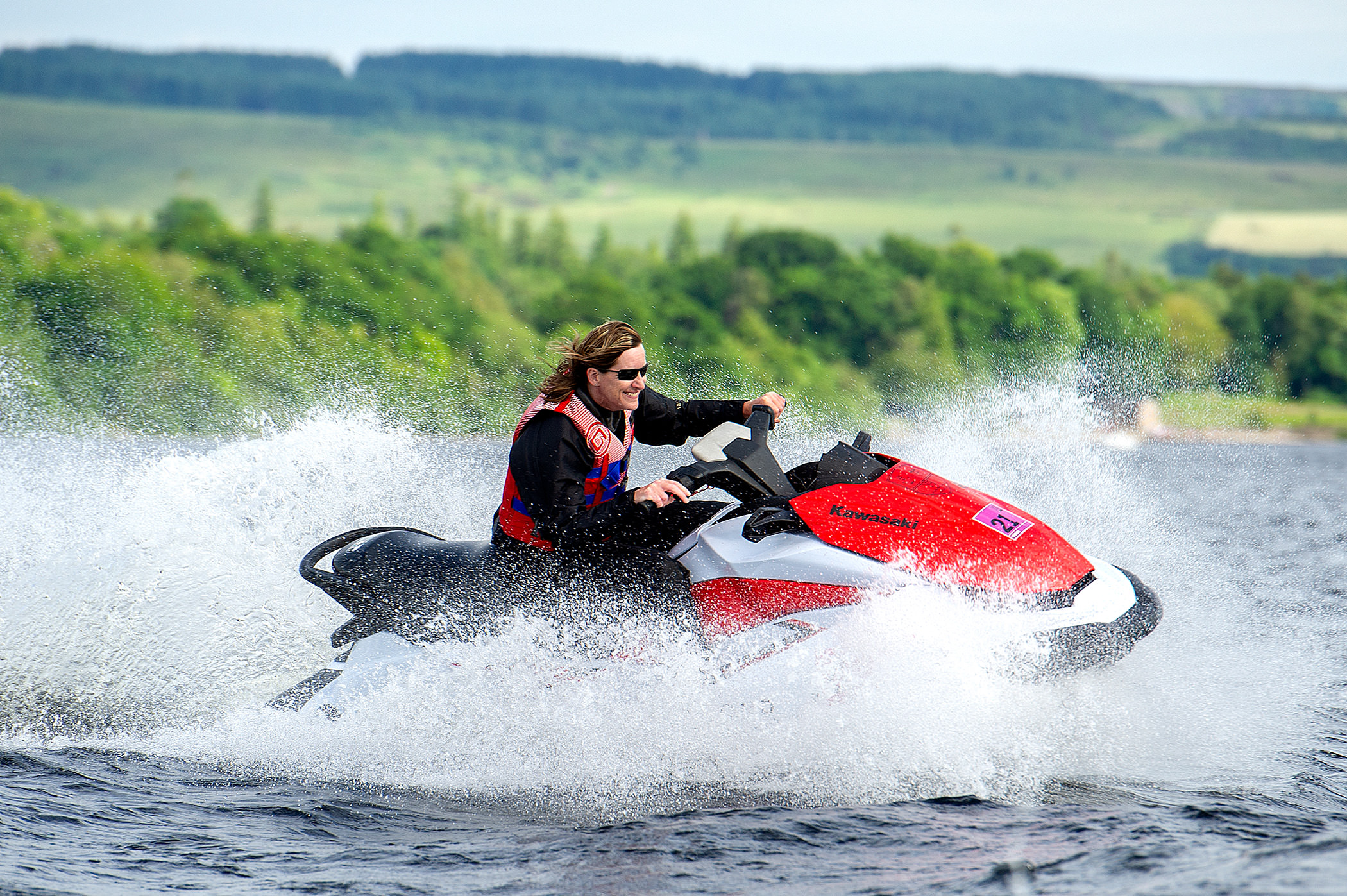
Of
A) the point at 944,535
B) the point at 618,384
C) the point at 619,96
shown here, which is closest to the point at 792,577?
the point at 944,535

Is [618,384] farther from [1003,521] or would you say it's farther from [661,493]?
[1003,521]

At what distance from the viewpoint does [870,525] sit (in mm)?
4051

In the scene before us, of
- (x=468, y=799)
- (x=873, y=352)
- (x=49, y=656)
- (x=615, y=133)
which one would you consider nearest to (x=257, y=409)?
(x=49, y=656)

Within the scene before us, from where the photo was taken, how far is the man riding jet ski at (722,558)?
3.94 m

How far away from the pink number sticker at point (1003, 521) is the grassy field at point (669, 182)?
88.8 metres

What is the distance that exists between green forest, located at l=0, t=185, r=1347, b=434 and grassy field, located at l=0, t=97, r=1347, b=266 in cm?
2728

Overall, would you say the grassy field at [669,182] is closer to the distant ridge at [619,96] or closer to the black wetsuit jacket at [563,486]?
the distant ridge at [619,96]

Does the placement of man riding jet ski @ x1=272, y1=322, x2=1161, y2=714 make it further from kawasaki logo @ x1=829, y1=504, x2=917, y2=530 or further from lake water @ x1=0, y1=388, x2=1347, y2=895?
lake water @ x1=0, y1=388, x2=1347, y2=895

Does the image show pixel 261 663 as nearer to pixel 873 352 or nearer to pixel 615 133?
pixel 873 352

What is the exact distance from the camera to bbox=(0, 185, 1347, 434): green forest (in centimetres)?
2336

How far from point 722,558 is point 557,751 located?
0.99 metres

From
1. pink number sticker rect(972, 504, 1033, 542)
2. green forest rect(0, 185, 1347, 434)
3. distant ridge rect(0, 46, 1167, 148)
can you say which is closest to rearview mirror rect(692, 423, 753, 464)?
pink number sticker rect(972, 504, 1033, 542)

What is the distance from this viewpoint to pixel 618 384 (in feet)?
14.0

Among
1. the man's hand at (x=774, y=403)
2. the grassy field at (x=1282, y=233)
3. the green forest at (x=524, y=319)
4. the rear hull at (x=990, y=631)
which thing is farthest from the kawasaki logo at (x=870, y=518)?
the grassy field at (x=1282, y=233)
